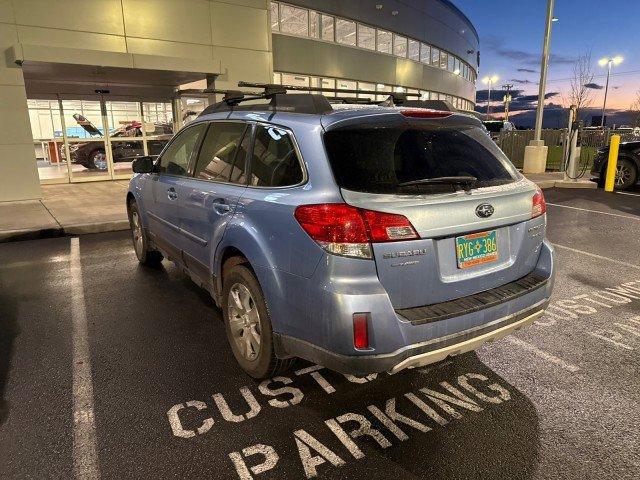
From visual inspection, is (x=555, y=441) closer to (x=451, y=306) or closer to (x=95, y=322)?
(x=451, y=306)

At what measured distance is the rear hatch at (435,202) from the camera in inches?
100

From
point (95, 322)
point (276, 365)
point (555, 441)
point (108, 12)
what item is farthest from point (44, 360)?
point (108, 12)

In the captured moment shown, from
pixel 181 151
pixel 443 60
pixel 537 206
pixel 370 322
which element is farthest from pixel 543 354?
pixel 443 60

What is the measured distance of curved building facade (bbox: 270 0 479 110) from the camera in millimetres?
17750

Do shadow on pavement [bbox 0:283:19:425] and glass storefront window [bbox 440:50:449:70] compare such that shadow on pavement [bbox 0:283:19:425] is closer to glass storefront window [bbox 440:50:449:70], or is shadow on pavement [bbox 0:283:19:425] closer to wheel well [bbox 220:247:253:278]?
wheel well [bbox 220:247:253:278]

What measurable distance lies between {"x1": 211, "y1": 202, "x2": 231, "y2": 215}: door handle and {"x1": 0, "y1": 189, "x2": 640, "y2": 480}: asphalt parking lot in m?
1.13

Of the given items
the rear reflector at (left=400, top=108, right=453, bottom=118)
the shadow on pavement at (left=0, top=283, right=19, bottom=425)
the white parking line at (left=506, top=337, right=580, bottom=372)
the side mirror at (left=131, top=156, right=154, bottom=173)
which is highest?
the rear reflector at (left=400, top=108, right=453, bottom=118)

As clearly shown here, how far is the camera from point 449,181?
2.80 meters

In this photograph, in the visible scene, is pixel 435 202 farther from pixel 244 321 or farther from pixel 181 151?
pixel 181 151

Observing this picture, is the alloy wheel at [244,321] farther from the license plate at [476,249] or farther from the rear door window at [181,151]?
the rear door window at [181,151]

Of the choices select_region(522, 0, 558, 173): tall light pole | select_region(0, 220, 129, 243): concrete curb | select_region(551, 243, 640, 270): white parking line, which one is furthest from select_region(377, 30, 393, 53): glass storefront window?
select_region(551, 243, 640, 270): white parking line

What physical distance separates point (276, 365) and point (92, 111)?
1509 centimetres

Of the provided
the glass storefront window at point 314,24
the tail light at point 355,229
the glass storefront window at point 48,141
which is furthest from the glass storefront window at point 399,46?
the tail light at point 355,229

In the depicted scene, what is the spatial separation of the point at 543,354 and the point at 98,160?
55.4 feet
